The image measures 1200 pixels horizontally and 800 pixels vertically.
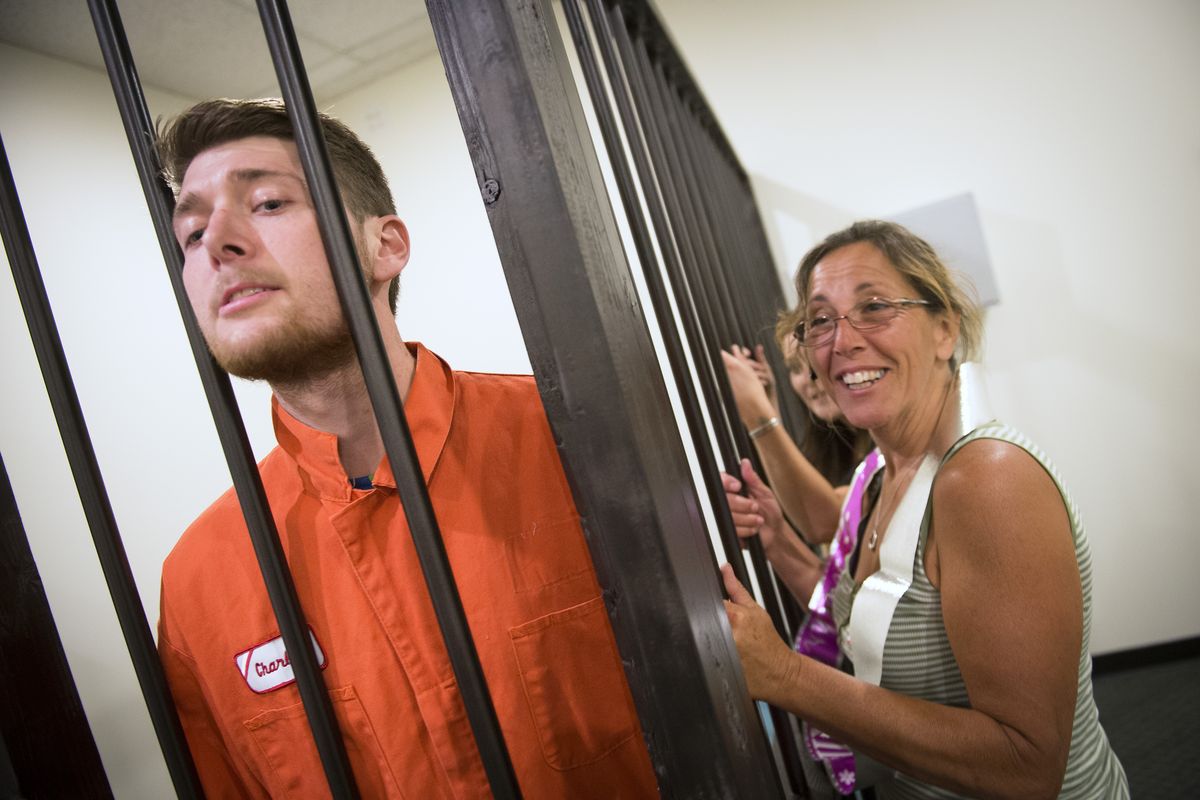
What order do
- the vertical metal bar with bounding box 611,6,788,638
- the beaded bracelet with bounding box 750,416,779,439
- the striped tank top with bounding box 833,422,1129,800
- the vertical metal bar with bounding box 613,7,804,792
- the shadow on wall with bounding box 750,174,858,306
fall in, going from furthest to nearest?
the shadow on wall with bounding box 750,174,858,306, the beaded bracelet with bounding box 750,416,779,439, the vertical metal bar with bounding box 611,6,788,638, the vertical metal bar with bounding box 613,7,804,792, the striped tank top with bounding box 833,422,1129,800

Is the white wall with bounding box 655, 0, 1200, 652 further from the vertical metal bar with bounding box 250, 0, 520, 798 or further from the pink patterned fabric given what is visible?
the vertical metal bar with bounding box 250, 0, 520, 798

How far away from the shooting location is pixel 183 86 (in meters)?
0.50

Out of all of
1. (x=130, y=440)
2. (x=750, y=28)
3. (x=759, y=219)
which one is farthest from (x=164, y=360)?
(x=750, y=28)

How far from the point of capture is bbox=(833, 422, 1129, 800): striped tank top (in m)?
0.85

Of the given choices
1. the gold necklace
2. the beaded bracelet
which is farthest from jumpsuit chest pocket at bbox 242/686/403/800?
the beaded bracelet

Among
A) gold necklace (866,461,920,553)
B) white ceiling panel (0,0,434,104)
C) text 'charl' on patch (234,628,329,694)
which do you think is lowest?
gold necklace (866,461,920,553)

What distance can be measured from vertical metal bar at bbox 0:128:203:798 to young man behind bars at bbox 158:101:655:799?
32 millimetres

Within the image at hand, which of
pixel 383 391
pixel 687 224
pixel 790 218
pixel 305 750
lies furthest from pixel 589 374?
pixel 790 218

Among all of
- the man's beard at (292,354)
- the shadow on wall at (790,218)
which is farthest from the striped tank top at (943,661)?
the shadow on wall at (790,218)

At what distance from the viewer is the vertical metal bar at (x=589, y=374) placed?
444 millimetres

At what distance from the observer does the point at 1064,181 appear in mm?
2609

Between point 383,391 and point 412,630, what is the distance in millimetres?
207

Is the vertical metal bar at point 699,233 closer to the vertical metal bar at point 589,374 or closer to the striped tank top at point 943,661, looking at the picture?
the striped tank top at point 943,661

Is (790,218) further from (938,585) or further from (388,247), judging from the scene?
(388,247)
